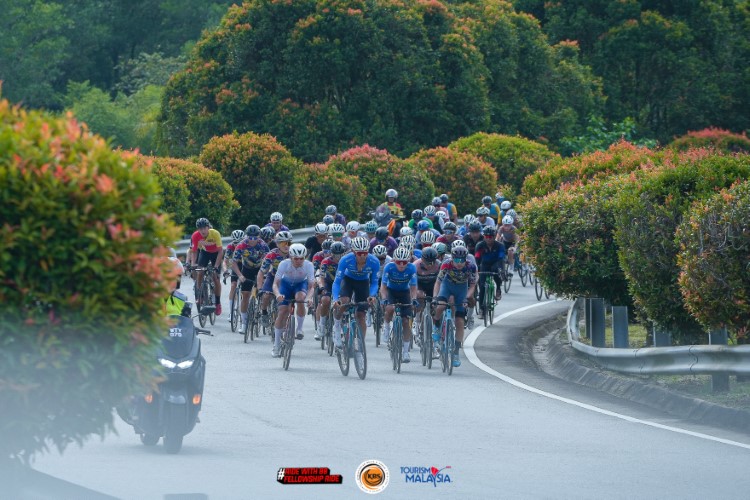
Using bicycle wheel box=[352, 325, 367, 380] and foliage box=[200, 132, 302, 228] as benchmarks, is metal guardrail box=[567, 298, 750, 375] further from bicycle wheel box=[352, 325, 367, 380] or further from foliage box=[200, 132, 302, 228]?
foliage box=[200, 132, 302, 228]

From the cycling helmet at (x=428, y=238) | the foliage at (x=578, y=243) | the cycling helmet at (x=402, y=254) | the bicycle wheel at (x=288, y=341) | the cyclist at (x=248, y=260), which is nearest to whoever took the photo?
the bicycle wheel at (x=288, y=341)

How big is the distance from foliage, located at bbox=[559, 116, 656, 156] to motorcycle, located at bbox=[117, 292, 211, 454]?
140 feet

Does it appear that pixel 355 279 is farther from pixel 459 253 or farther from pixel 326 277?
pixel 326 277

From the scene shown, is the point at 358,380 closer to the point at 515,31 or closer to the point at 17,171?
the point at 17,171

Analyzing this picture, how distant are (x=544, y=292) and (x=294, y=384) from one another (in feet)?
47.9

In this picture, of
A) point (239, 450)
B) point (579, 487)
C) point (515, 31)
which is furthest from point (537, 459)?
point (515, 31)

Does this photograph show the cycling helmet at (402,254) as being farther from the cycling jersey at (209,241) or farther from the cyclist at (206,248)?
the cycling jersey at (209,241)

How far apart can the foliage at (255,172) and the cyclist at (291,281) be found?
61.1ft

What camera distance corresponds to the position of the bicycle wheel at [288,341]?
20.0 meters

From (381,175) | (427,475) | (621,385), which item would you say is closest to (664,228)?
(621,385)

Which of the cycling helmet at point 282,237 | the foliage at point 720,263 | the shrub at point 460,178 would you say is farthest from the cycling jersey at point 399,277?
the shrub at point 460,178

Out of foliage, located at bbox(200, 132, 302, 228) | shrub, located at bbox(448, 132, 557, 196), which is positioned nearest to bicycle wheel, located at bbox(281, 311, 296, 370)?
foliage, located at bbox(200, 132, 302, 228)

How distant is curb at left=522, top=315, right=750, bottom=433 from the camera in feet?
50.5

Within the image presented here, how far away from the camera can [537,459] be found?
1316cm
